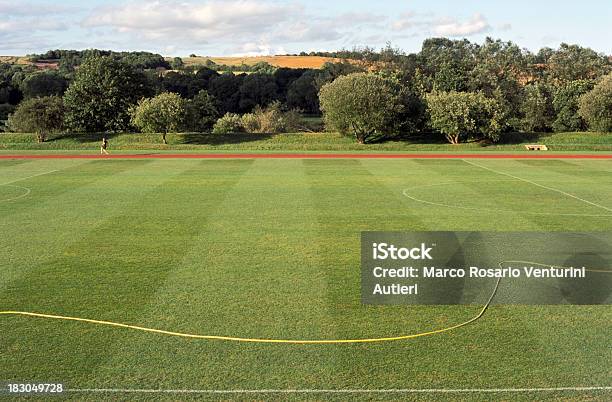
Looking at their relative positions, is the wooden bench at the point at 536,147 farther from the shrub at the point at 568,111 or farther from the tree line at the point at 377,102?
the shrub at the point at 568,111

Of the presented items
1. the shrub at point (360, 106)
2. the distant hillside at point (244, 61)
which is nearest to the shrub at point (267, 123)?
the shrub at point (360, 106)

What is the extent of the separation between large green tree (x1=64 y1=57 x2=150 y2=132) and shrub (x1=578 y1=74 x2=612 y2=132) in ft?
139

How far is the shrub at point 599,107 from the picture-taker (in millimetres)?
57781

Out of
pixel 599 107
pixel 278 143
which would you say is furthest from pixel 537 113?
pixel 278 143

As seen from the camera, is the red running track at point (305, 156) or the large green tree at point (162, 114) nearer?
the red running track at point (305, 156)

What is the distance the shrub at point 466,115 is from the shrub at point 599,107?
897 cm

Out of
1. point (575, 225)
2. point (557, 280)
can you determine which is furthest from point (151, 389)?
point (575, 225)

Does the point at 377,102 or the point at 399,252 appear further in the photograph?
the point at 377,102

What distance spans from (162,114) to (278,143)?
1003 cm

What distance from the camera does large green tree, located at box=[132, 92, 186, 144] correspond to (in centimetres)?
5503

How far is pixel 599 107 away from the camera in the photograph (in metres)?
57.9

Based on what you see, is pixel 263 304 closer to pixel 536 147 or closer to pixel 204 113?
pixel 536 147

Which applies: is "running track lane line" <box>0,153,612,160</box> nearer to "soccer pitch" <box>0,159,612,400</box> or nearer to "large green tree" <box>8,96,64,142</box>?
"large green tree" <box>8,96,64,142</box>

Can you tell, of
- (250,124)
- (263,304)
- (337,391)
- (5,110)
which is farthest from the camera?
(5,110)
